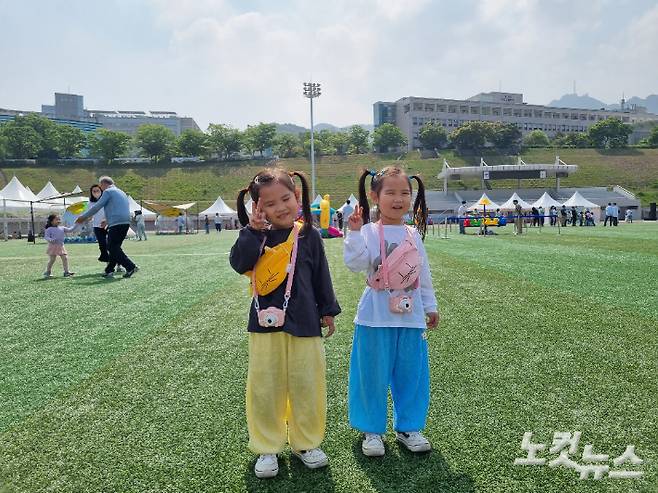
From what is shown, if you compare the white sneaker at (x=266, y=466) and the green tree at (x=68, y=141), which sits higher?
the green tree at (x=68, y=141)

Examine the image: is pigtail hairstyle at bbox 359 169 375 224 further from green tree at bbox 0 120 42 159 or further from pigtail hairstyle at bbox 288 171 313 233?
green tree at bbox 0 120 42 159

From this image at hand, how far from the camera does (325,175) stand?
7988 cm

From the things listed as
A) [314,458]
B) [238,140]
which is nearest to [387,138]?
[238,140]

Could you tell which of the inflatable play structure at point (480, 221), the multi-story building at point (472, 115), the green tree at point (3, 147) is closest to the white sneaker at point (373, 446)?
the inflatable play structure at point (480, 221)

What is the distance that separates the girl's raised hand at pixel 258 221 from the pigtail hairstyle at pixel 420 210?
103 cm

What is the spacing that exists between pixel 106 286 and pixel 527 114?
13193cm

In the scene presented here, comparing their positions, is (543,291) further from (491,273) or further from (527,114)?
(527,114)

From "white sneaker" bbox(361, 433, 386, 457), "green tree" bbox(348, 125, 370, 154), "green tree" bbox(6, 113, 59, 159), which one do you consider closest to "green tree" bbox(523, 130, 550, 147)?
"green tree" bbox(348, 125, 370, 154)

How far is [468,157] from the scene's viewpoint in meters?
89.6

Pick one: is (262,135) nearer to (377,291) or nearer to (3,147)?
(3,147)

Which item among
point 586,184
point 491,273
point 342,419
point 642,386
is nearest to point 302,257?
point 342,419

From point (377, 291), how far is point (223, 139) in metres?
95.3

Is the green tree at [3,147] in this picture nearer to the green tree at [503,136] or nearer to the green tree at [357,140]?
the green tree at [357,140]

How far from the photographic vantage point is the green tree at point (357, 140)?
104 metres
